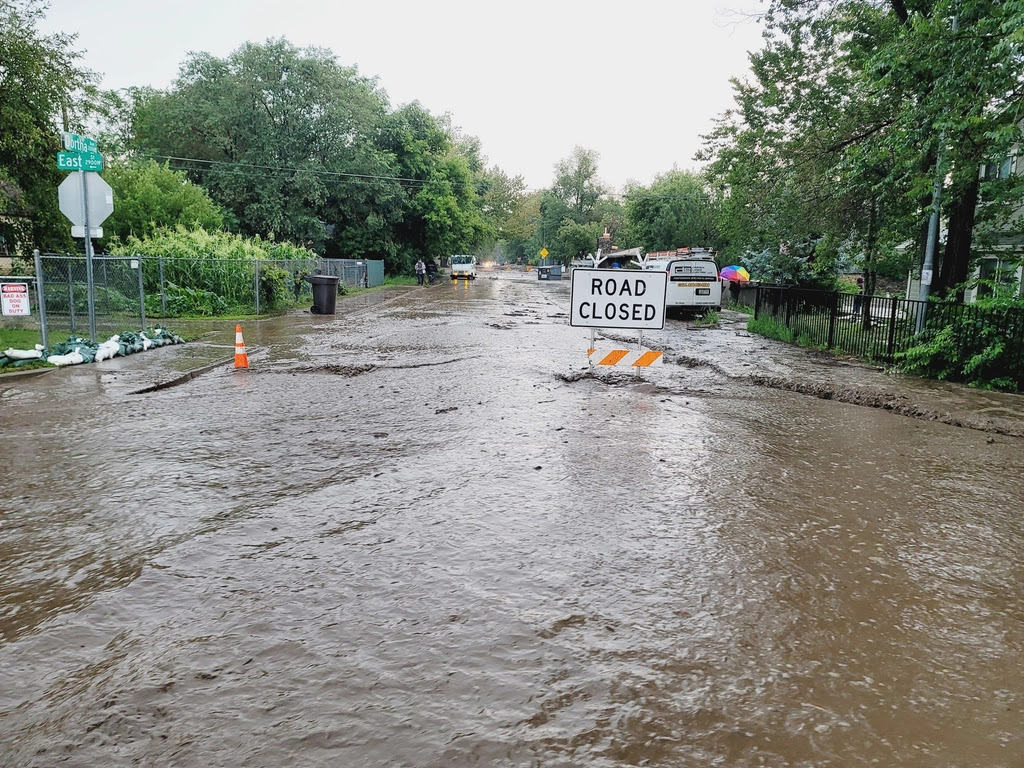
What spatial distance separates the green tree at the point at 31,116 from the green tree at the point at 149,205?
7.83 m

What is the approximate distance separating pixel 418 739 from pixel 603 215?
104m

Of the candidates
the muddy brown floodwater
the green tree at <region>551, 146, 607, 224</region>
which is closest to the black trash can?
the muddy brown floodwater

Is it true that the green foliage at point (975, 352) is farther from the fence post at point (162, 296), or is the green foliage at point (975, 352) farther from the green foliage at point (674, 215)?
the green foliage at point (674, 215)

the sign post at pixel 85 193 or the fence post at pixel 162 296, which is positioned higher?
the sign post at pixel 85 193

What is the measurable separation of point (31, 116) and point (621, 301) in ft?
51.7

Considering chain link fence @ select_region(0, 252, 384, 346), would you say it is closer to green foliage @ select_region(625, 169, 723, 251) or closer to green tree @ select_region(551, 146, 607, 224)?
green foliage @ select_region(625, 169, 723, 251)

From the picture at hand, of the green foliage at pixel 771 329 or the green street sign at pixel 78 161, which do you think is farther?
the green foliage at pixel 771 329

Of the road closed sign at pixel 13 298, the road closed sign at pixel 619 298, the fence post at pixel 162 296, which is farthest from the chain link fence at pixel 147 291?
the road closed sign at pixel 619 298

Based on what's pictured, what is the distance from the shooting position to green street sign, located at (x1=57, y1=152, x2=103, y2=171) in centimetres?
1310

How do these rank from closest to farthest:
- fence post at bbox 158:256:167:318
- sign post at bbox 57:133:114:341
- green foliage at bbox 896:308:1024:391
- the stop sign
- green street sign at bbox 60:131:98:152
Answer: green foliage at bbox 896:308:1024:391, green street sign at bbox 60:131:98:152, sign post at bbox 57:133:114:341, the stop sign, fence post at bbox 158:256:167:318

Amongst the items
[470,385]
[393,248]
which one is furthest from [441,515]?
[393,248]

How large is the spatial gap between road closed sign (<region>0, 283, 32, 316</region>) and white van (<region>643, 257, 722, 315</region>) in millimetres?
18615

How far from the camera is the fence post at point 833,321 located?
17.3m

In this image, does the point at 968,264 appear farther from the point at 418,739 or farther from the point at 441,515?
the point at 418,739
